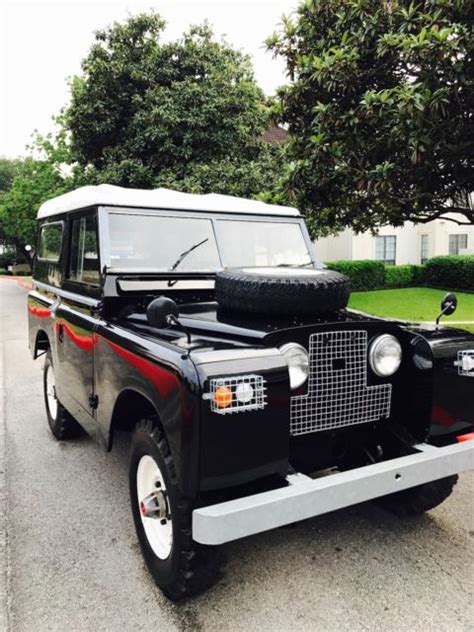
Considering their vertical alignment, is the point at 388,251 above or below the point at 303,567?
above

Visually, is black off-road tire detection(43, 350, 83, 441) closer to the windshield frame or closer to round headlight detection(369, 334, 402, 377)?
the windshield frame

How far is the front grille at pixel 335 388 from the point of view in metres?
2.70

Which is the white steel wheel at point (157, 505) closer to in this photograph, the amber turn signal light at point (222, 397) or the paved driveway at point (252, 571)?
the paved driveway at point (252, 571)

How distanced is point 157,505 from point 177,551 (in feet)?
1.15

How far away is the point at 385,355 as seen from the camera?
9.51ft

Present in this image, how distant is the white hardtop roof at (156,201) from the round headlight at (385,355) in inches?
72.7

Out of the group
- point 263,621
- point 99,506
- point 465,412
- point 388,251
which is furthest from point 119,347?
point 388,251

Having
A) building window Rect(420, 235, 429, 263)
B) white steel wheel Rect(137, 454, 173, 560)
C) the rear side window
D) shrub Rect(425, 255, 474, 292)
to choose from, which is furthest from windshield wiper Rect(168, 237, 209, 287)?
building window Rect(420, 235, 429, 263)

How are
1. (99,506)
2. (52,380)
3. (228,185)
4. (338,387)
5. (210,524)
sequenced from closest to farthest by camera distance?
(210,524) < (338,387) < (99,506) < (52,380) < (228,185)

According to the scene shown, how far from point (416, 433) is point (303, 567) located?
102 cm

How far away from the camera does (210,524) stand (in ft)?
7.04

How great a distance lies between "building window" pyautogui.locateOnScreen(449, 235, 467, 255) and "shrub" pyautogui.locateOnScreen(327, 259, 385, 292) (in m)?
6.80

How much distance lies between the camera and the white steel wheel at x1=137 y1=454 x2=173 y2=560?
9.02ft

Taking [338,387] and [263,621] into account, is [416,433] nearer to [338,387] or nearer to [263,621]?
[338,387]
